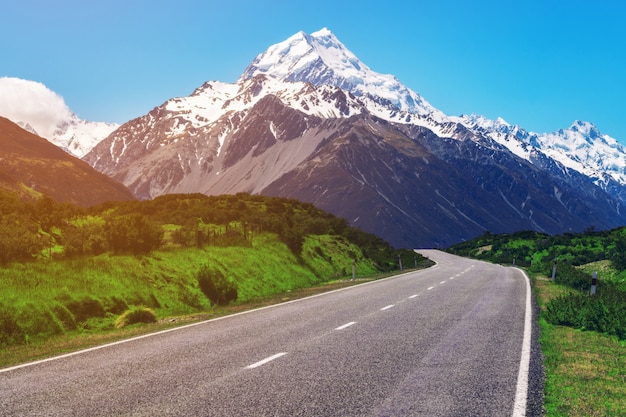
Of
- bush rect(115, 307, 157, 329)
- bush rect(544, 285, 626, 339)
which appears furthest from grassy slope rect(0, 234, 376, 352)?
bush rect(544, 285, 626, 339)

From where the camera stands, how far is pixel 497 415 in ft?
20.9

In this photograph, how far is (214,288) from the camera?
896 inches

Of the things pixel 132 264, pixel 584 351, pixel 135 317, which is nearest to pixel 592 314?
pixel 584 351

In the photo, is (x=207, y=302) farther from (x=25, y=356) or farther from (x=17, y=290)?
(x=25, y=356)

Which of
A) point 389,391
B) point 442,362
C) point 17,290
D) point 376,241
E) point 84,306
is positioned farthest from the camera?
point 376,241

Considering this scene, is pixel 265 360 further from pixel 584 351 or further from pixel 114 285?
pixel 114 285

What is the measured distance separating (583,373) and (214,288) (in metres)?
16.3

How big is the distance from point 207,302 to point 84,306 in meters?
6.38

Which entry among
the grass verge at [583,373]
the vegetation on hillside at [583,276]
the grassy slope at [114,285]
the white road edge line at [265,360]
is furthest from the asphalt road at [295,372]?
the grassy slope at [114,285]

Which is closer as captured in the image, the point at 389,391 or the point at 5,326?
the point at 389,391

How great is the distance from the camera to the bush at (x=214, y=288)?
2261 cm

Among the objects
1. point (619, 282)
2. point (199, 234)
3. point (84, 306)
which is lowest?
point (619, 282)

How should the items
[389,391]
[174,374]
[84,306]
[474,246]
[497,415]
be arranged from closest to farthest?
[497,415] → [389,391] → [174,374] → [84,306] → [474,246]

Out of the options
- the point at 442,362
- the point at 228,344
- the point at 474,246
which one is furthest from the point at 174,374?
the point at 474,246
